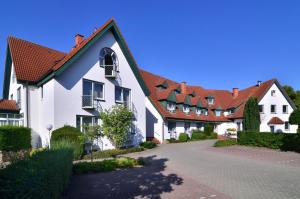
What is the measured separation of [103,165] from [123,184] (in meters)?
3.07

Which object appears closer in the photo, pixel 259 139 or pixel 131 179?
pixel 131 179

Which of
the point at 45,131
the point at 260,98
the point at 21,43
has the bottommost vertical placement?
the point at 45,131

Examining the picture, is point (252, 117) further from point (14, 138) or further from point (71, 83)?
point (14, 138)

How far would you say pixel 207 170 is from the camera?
11.5 m

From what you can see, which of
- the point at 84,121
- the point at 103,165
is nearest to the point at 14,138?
the point at 84,121

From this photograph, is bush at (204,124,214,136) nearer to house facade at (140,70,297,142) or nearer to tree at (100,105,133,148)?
house facade at (140,70,297,142)

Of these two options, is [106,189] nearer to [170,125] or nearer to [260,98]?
[170,125]

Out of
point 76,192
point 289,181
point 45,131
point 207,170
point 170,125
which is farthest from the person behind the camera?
point 170,125

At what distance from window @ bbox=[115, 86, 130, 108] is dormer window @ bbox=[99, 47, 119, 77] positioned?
1619 mm

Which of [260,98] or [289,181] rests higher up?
[260,98]

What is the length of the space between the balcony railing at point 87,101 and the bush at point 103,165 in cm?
723

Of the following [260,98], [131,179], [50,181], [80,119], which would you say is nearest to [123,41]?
[80,119]

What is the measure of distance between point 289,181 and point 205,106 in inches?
1144

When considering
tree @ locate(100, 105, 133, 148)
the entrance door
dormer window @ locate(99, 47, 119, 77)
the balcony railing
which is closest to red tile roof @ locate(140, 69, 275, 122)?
the entrance door
